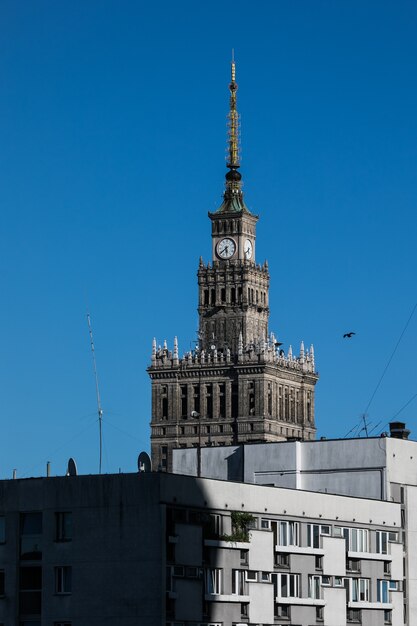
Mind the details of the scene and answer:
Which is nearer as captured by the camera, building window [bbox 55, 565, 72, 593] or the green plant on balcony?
building window [bbox 55, 565, 72, 593]

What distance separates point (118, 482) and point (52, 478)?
4.09 m

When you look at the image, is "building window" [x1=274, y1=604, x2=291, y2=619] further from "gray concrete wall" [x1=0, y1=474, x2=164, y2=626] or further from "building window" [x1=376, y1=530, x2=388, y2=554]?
"gray concrete wall" [x1=0, y1=474, x2=164, y2=626]

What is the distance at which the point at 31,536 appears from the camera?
13300 centimetres

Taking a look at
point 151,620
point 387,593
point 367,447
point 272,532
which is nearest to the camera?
point 151,620

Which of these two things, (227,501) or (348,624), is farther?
(348,624)

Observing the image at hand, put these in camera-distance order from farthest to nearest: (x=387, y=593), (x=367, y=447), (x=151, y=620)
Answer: (x=367, y=447) → (x=387, y=593) → (x=151, y=620)

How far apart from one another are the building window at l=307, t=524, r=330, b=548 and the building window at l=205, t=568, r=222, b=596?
9.99 meters

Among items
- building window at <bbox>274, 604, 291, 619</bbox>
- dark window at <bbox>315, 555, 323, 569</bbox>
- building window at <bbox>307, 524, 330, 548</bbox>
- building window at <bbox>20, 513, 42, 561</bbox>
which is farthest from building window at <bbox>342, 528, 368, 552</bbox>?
building window at <bbox>20, 513, 42, 561</bbox>

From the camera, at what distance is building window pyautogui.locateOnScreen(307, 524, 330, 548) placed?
14388 centimetres

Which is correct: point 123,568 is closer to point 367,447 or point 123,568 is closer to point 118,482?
point 118,482

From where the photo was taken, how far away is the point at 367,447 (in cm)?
16538

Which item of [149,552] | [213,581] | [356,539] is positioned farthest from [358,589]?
[149,552]

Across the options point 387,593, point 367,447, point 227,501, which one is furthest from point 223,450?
point 227,501

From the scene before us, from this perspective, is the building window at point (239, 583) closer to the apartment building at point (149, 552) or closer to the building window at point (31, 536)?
the apartment building at point (149, 552)
